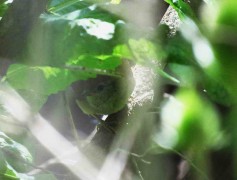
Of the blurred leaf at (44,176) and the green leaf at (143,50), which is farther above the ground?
the green leaf at (143,50)

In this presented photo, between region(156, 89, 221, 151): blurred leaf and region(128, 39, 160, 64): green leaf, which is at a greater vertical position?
region(156, 89, 221, 151): blurred leaf

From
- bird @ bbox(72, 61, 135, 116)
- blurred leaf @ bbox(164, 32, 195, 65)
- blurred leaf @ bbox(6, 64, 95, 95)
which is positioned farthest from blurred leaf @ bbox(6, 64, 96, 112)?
blurred leaf @ bbox(164, 32, 195, 65)

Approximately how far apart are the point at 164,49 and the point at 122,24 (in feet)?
0.35

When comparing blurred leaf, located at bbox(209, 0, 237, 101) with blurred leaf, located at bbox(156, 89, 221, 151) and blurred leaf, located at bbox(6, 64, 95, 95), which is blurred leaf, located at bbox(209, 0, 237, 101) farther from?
blurred leaf, located at bbox(6, 64, 95, 95)

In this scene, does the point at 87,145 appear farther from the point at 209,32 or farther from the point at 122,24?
the point at 209,32

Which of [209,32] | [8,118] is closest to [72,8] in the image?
[8,118]

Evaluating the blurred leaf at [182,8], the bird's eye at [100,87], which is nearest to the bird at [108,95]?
the bird's eye at [100,87]

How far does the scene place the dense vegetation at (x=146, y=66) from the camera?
188 mm

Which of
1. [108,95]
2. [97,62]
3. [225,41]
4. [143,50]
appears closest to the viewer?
[225,41]

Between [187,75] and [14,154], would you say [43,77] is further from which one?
[187,75]

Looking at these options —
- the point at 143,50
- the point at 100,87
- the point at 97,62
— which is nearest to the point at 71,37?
the point at 97,62

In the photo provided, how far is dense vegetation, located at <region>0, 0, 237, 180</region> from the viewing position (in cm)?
19

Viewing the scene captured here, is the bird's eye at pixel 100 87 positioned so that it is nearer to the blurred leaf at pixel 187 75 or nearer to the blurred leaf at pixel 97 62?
the blurred leaf at pixel 97 62

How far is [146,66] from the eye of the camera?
15.4 inches
